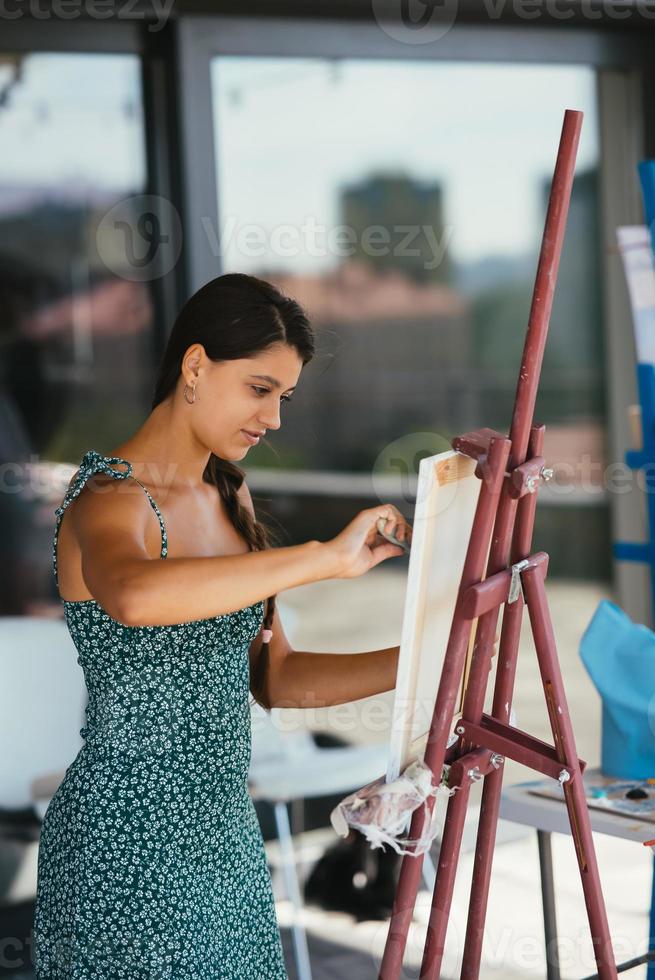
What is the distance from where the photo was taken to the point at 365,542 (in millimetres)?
1246

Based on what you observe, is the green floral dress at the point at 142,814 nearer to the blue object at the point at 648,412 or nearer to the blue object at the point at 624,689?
the blue object at the point at 624,689

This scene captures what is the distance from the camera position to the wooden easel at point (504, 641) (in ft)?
4.17

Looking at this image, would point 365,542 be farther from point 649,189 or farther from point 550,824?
point 649,189

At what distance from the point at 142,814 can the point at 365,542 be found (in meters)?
0.45

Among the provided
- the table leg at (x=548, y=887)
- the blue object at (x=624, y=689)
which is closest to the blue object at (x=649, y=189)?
the blue object at (x=624, y=689)

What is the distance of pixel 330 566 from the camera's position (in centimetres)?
119

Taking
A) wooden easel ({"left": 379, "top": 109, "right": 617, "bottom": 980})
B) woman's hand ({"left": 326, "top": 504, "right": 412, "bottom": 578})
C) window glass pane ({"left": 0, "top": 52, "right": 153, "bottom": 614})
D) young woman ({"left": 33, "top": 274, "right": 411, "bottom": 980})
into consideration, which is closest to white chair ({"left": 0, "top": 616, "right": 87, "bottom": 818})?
window glass pane ({"left": 0, "top": 52, "right": 153, "bottom": 614})

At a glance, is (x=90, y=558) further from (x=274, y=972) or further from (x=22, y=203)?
(x=22, y=203)

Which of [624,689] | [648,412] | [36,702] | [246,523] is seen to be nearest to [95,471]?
[246,523]

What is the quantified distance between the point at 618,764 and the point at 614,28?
7.10 ft

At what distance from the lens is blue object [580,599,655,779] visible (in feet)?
6.71

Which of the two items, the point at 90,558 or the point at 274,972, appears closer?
the point at 90,558

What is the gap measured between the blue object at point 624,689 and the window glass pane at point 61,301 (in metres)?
1.54

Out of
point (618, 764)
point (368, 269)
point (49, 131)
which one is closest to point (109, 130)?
point (49, 131)
